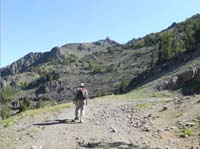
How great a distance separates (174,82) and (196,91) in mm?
6151

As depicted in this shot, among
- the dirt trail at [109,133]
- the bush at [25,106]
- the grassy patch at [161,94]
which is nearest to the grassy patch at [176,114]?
the dirt trail at [109,133]

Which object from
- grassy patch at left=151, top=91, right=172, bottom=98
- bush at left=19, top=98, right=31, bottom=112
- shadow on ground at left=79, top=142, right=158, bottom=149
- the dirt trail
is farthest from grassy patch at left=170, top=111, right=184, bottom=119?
bush at left=19, top=98, right=31, bottom=112

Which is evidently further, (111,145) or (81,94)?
(81,94)

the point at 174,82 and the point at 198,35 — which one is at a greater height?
the point at 198,35

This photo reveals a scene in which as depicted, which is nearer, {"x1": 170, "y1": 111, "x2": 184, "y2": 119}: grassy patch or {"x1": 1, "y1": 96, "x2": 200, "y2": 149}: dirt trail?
{"x1": 1, "y1": 96, "x2": 200, "y2": 149}: dirt trail

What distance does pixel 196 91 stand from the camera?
132 feet

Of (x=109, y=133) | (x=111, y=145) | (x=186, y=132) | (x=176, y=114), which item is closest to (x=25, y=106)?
(x=176, y=114)

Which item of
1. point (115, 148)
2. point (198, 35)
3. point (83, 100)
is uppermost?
point (198, 35)

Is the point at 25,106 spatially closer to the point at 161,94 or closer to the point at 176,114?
the point at 161,94

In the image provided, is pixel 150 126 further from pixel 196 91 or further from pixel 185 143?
pixel 196 91

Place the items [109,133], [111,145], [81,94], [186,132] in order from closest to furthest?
[111,145] → [186,132] → [109,133] → [81,94]

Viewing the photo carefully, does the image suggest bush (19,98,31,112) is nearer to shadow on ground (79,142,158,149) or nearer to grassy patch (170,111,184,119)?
grassy patch (170,111,184,119)

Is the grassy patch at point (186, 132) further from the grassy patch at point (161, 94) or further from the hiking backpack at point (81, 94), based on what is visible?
the grassy patch at point (161, 94)

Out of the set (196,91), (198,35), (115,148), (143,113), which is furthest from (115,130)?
(198,35)
